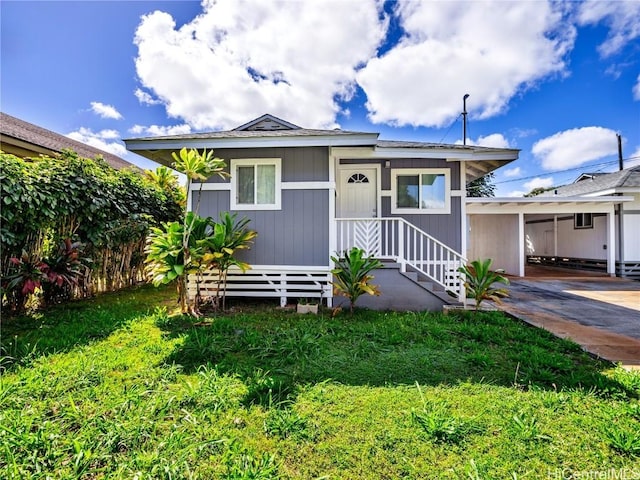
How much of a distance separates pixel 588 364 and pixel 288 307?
426cm

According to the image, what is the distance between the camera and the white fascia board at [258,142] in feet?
16.4

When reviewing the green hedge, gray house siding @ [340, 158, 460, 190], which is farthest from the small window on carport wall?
the green hedge

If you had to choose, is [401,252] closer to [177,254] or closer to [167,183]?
[177,254]

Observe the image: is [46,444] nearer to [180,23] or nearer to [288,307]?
[288,307]

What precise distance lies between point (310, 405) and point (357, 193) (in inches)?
214

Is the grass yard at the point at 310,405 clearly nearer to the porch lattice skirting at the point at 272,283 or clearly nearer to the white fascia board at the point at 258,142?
the porch lattice skirting at the point at 272,283

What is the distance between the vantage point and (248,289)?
18.4 ft

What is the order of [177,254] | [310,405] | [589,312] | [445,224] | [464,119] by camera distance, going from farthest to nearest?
[464,119] → [445,224] → [589,312] → [177,254] → [310,405]

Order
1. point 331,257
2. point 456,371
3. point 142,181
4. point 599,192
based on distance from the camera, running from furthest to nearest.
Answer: point 599,192 < point 142,181 < point 331,257 < point 456,371

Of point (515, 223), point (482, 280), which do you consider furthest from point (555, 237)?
point (482, 280)

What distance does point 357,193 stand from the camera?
276 inches

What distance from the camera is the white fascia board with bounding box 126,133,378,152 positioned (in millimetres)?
5004

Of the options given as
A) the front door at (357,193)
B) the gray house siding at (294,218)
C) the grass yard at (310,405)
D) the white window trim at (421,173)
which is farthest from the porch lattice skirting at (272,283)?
the white window trim at (421,173)

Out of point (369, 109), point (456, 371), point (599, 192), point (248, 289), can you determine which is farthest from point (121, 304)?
point (599, 192)
